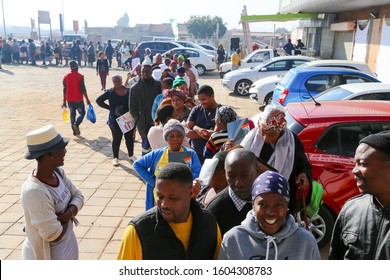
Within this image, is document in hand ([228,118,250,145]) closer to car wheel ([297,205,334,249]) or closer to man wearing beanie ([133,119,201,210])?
man wearing beanie ([133,119,201,210])

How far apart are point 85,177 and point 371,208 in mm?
5403

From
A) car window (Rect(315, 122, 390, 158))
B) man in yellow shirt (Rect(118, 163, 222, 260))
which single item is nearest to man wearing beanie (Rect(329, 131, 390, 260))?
man in yellow shirt (Rect(118, 163, 222, 260))

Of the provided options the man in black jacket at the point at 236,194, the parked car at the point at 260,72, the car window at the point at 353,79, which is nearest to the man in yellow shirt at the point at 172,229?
the man in black jacket at the point at 236,194

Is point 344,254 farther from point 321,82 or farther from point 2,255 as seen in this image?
point 321,82

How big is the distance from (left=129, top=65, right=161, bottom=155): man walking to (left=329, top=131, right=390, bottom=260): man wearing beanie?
4577 mm

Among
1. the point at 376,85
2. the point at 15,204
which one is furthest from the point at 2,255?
the point at 376,85

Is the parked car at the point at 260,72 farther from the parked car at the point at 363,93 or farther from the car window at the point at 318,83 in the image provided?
the parked car at the point at 363,93

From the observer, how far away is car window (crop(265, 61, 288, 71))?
14.4 meters

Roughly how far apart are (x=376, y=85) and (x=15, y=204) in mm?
6555

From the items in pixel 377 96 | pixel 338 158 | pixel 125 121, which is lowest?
pixel 125 121

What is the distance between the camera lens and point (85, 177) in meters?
6.80

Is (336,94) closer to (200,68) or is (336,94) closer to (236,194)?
(236,194)

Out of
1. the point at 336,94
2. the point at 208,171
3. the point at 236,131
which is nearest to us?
the point at 208,171

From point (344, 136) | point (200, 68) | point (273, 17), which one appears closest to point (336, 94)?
point (344, 136)
